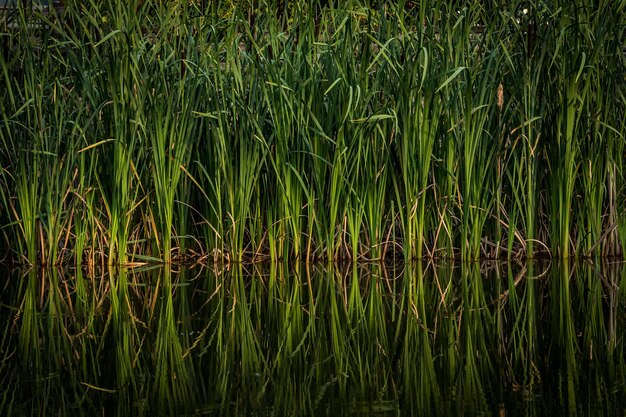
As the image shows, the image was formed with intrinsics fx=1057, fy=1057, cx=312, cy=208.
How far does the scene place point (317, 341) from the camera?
4176 millimetres

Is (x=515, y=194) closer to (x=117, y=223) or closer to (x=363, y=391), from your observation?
(x=117, y=223)

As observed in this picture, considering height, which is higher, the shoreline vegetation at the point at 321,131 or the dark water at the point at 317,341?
Result: the shoreline vegetation at the point at 321,131

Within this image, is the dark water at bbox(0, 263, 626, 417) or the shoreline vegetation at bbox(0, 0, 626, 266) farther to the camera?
the shoreline vegetation at bbox(0, 0, 626, 266)

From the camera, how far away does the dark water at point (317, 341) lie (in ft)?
10.4

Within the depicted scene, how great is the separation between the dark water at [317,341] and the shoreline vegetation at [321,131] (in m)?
0.31

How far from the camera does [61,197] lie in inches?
242

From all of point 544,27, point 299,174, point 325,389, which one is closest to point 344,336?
point 325,389

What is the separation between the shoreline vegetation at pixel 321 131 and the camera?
6.05 meters

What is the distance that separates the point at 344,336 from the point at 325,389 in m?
0.95

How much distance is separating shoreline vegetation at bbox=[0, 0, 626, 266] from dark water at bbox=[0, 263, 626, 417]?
1.03 feet

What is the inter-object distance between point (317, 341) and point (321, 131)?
201cm

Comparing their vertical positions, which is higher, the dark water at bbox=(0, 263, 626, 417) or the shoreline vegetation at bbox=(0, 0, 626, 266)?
the shoreline vegetation at bbox=(0, 0, 626, 266)

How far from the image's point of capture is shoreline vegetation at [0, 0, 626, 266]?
19.9ft

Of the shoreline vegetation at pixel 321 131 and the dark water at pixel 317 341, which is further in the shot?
the shoreline vegetation at pixel 321 131
